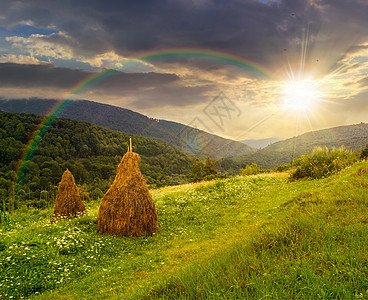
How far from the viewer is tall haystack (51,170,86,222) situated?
12127mm

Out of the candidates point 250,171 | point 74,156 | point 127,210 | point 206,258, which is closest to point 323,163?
point 127,210

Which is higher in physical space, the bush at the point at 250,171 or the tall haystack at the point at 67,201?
the tall haystack at the point at 67,201

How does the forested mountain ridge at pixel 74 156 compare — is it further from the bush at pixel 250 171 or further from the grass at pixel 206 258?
the grass at pixel 206 258

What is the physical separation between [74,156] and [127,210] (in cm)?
9440

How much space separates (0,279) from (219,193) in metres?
13.9

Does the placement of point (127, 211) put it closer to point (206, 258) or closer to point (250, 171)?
point (206, 258)

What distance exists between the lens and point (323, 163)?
69.0 feet

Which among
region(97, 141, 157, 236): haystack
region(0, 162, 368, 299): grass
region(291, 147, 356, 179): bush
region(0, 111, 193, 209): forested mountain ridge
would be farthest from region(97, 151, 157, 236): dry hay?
region(0, 111, 193, 209): forested mountain ridge

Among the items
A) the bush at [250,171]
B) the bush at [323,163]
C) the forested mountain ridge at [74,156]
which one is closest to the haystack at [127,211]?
the bush at [323,163]

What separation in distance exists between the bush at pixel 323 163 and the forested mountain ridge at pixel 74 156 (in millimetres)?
34726

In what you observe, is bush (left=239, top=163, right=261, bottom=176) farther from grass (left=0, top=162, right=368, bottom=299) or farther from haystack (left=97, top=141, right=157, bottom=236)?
haystack (left=97, top=141, right=157, bottom=236)

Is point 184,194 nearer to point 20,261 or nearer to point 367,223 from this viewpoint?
point 20,261

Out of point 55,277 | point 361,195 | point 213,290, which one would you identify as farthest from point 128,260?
point 361,195

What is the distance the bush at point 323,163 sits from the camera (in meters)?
19.9
